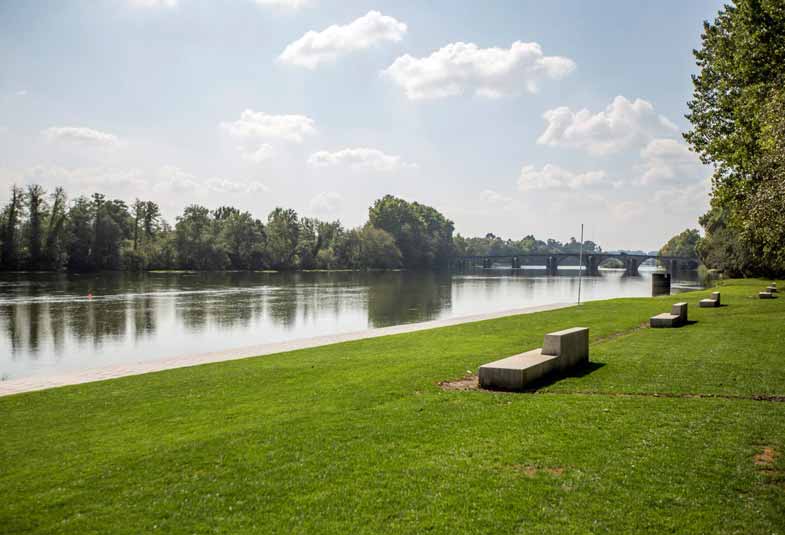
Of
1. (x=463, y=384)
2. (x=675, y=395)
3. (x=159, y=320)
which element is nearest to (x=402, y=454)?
(x=463, y=384)

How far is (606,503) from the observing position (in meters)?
6.91

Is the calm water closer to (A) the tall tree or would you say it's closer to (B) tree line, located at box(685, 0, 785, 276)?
(B) tree line, located at box(685, 0, 785, 276)

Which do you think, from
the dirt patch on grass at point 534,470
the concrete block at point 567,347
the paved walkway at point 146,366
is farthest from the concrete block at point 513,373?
the paved walkway at point 146,366

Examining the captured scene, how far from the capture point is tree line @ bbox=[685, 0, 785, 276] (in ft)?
59.1

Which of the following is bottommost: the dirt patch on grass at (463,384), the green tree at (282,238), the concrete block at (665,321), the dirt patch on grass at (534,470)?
the dirt patch on grass at (463,384)

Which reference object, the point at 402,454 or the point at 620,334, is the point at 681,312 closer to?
the point at 620,334

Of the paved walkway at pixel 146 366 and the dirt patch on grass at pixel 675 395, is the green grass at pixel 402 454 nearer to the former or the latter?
the dirt patch on grass at pixel 675 395

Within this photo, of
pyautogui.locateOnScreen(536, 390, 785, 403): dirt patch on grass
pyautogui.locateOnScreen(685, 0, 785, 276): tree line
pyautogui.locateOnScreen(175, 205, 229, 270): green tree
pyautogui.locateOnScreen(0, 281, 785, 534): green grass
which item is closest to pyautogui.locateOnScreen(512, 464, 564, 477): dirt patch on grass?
pyautogui.locateOnScreen(0, 281, 785, 534): green grass

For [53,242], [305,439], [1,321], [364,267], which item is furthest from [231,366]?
[364,267]

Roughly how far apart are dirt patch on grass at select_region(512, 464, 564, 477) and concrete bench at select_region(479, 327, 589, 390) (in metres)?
4.54

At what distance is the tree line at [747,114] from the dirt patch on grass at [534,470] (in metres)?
12.5

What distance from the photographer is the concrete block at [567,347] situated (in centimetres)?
1440

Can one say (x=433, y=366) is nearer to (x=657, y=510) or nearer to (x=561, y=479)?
(x=561, y=479)

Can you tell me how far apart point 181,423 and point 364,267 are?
491 ft
